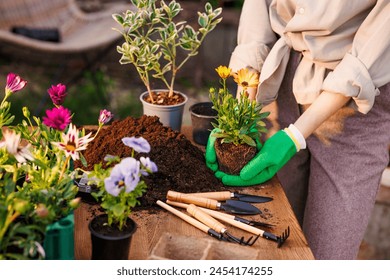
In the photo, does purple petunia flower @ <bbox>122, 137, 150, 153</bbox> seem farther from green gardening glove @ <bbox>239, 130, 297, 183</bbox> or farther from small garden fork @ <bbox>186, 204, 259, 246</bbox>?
green gardening glove @ <bbox>239, 130, 297, 183</bbox>

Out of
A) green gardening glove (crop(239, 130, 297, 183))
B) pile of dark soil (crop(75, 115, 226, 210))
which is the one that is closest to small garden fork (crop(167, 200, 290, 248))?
pile of dark soil (crop(75, 115, 226, 210))

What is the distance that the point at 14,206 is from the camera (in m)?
1.03

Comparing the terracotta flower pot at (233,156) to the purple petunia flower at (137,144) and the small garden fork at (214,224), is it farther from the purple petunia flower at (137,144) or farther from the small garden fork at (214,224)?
the purple petunia flower at (137,144)

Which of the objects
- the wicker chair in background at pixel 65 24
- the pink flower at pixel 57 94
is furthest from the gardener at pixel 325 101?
the wicker chair in background at pixel 65 24

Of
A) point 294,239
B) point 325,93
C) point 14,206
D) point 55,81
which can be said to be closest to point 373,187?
point 325,93

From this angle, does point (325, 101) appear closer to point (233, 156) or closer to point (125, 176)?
point (233, 156)

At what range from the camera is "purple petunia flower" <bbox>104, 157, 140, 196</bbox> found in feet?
3.67

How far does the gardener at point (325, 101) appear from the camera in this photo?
1.64 m

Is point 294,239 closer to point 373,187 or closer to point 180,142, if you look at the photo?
point 180,142

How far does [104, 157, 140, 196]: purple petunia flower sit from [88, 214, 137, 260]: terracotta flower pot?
103 millimetres

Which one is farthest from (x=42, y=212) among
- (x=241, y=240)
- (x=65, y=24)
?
(x=65, y=24)

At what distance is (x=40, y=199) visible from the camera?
3.76ft

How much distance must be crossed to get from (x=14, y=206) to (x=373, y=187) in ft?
4.17

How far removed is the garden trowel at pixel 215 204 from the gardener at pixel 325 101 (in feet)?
0.47
